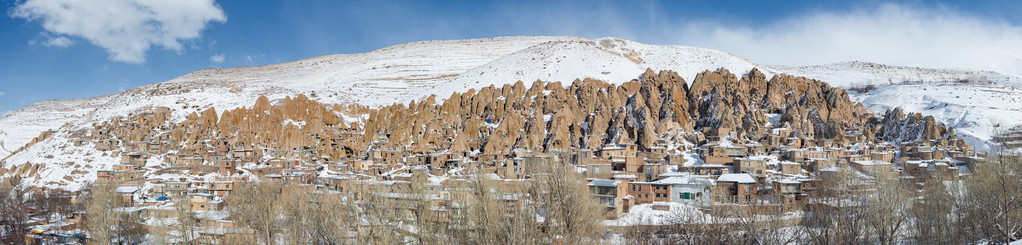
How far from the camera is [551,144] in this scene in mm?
65500

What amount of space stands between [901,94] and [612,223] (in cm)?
6362

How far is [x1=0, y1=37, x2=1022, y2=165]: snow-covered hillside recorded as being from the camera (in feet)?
294

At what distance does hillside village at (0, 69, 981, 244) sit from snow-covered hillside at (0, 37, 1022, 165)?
293 inches

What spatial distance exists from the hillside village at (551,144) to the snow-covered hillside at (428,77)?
745 cm

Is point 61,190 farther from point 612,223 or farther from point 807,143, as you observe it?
point 807,143

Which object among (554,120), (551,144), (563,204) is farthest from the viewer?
(554,120)

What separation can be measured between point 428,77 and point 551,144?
70.4 metres

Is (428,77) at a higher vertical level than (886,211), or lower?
higher

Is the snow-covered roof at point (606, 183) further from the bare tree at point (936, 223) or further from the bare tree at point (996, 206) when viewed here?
the bare tree at point (996, 206)

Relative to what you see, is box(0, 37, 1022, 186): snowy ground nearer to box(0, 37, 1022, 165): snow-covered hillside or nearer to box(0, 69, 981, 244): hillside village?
box(0, 37, 1022, 165): snow-covered hillside

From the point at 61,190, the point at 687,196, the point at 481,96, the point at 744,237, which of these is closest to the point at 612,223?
the point at 687,196

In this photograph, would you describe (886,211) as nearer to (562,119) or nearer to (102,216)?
(562,119)

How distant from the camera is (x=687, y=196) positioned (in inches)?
1859

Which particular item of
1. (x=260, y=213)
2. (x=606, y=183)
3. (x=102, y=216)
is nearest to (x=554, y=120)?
(x=606, y=183)
